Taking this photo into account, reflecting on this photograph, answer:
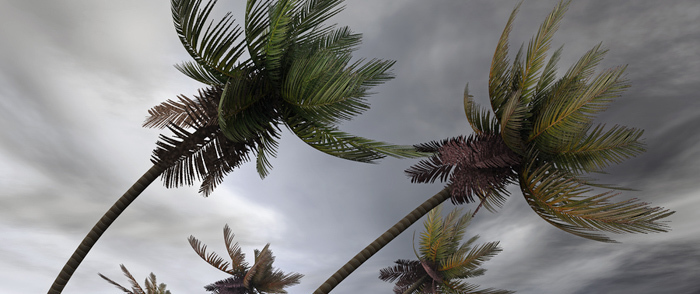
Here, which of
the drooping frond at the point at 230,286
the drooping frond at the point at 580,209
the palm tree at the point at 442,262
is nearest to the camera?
the drooping frond at the point at 580,209

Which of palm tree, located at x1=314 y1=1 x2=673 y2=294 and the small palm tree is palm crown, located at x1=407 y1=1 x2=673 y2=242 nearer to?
palm tree, located at x1=314 y1=1 x2=673 y2=294

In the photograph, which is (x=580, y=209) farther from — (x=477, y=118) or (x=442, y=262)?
(x=442, y=262)

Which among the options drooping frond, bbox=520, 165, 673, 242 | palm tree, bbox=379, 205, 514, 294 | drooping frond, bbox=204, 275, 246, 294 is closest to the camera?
drooping frond, bbox=520, 165, 673, 242

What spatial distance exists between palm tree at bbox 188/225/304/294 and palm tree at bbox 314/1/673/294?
7781 mm

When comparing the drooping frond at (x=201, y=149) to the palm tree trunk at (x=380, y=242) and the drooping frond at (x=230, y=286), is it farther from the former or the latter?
the drooping frond at (x=230, y=286)

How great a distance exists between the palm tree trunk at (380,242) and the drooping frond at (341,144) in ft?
8.70

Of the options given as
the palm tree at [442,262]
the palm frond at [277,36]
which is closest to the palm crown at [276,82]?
the palm frond at [277,36]

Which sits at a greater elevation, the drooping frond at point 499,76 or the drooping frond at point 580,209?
the drooping frond at point 499,76

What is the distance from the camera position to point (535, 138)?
9.61m

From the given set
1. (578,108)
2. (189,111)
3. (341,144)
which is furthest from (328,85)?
(578,108)

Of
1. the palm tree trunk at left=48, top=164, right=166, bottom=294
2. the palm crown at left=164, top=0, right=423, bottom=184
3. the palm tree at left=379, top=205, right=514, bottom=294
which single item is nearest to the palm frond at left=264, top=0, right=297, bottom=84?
the palm crown at left=164, top=0, right=423, bottom=184

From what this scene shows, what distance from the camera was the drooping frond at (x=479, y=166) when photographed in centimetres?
945

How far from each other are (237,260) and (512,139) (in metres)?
11.2

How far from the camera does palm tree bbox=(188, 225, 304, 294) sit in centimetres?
1648
